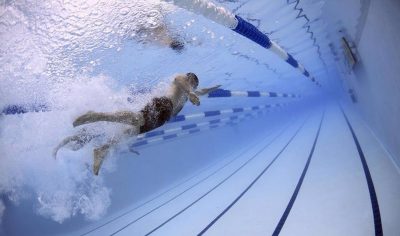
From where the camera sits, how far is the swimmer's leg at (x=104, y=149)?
2984mm

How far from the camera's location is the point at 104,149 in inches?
121

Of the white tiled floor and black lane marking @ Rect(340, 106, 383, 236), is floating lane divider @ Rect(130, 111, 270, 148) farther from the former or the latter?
black lane marking @ Rect(340, 106, 383, 236)

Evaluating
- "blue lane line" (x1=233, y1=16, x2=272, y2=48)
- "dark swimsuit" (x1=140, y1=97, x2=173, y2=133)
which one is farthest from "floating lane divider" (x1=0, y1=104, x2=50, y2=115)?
"blue lane line" (x1=233, y1=16, x2=272, y2=48)

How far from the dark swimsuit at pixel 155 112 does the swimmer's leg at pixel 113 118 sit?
3.0 inches

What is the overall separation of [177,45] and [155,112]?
1.78 metres

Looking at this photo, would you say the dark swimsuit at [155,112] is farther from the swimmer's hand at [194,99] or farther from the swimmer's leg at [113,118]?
the swimmer's hand at [194,99]

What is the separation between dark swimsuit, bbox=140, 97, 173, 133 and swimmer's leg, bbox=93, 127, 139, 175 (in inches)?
5.0

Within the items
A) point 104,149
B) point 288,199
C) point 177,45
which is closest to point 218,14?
point 177,45

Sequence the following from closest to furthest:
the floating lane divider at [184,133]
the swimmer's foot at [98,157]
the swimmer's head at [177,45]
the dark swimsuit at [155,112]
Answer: the swimmer's foot at [98,157]
the dark swimsuit at [155,112]
the swimmer's head at [177,45]
the floating lane divider at [184,133]

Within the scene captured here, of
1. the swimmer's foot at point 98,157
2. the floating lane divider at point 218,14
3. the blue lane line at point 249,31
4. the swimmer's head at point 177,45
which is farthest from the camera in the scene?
the swimmer's head at point 177,45

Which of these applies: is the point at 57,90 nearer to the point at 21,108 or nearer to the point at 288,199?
the point at 21,108

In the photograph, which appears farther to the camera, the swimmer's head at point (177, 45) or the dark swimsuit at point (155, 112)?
the swimmer's head at point (177, 45)

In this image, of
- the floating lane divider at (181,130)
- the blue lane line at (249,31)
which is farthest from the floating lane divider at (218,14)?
the floating lane divider at (181,130)

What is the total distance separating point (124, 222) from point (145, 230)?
944 millimetres
